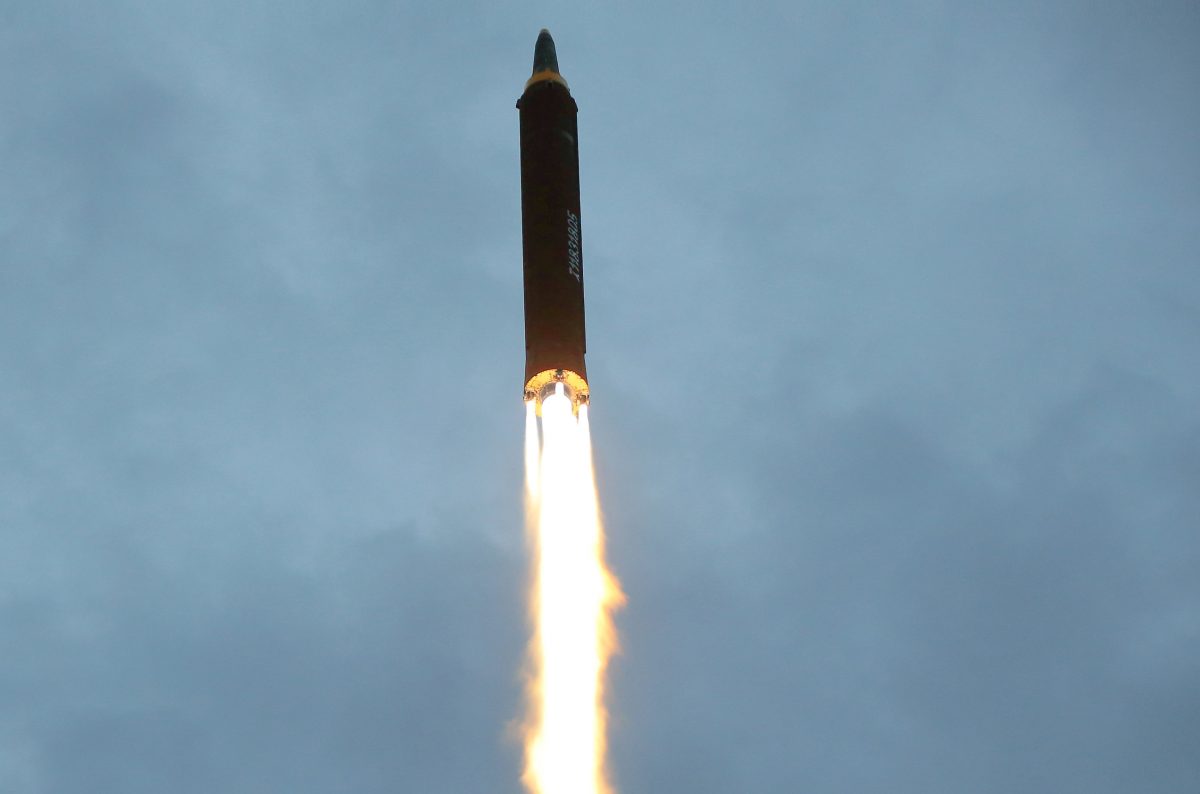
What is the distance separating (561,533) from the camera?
59.8 m

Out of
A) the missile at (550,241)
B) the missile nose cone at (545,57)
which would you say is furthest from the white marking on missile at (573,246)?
the missile nose cone at (545,57)

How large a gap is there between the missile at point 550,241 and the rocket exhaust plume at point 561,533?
1.9 inches

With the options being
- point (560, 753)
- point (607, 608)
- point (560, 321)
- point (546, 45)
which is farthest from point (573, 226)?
point (560, 753)

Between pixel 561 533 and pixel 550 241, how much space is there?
1084 cm

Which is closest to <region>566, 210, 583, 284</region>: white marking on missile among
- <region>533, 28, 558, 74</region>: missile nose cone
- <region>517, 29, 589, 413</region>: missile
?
<region>517, 29, 589, 413</region>: missile

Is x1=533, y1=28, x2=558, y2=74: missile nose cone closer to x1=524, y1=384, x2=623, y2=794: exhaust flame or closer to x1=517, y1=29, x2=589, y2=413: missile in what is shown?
x1=517, y1=29, x2=589, y2=413: missile

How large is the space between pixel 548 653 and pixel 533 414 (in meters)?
9.59

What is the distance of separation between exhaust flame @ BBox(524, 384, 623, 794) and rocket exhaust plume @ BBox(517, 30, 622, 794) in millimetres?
36

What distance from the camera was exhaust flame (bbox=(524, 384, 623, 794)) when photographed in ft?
194

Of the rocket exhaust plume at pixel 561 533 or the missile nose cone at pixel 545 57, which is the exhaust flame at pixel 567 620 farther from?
the missile nose cone at pixel 545 57

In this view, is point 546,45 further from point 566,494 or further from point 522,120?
point 566,494

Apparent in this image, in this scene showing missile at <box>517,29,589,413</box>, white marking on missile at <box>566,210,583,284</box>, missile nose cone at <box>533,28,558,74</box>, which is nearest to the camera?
missile at <box>517,29,589,413</box>

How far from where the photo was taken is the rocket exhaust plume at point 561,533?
187ft

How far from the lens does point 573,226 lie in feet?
188
